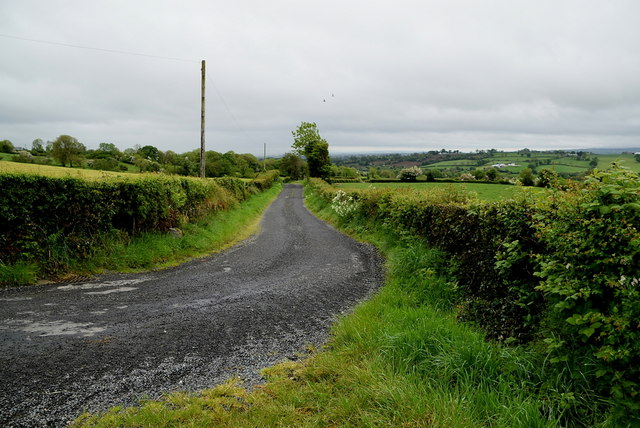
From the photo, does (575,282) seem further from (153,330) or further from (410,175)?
(410,175)

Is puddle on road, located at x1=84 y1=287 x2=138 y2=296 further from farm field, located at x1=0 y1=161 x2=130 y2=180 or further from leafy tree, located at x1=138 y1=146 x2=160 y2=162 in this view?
leafy tree, located at x1=138 y1=146 x2=160 y2=162

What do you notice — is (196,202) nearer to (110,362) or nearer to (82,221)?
(82,221)

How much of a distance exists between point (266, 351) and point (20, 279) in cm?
610

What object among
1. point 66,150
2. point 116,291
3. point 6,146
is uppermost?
point 6,146

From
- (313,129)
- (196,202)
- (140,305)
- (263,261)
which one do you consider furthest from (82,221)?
(313,129)

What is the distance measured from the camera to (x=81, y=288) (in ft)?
22.9

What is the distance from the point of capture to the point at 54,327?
498cm

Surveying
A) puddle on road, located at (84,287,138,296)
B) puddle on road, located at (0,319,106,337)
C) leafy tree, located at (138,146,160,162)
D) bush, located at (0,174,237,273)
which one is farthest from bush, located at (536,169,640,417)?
leafy tree, located at (138,146,160,162)

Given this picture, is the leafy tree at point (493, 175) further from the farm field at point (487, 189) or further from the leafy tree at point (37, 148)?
the leafy tree at point (37, 148)

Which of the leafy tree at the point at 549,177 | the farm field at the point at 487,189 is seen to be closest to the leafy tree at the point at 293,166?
the farm field at the point at 487,189

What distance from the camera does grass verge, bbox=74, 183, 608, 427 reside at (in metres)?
2.82

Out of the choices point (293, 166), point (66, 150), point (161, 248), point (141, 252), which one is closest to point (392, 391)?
point (141, 252)

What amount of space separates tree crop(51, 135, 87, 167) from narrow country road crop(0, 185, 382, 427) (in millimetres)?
36147

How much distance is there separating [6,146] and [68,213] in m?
48.7
